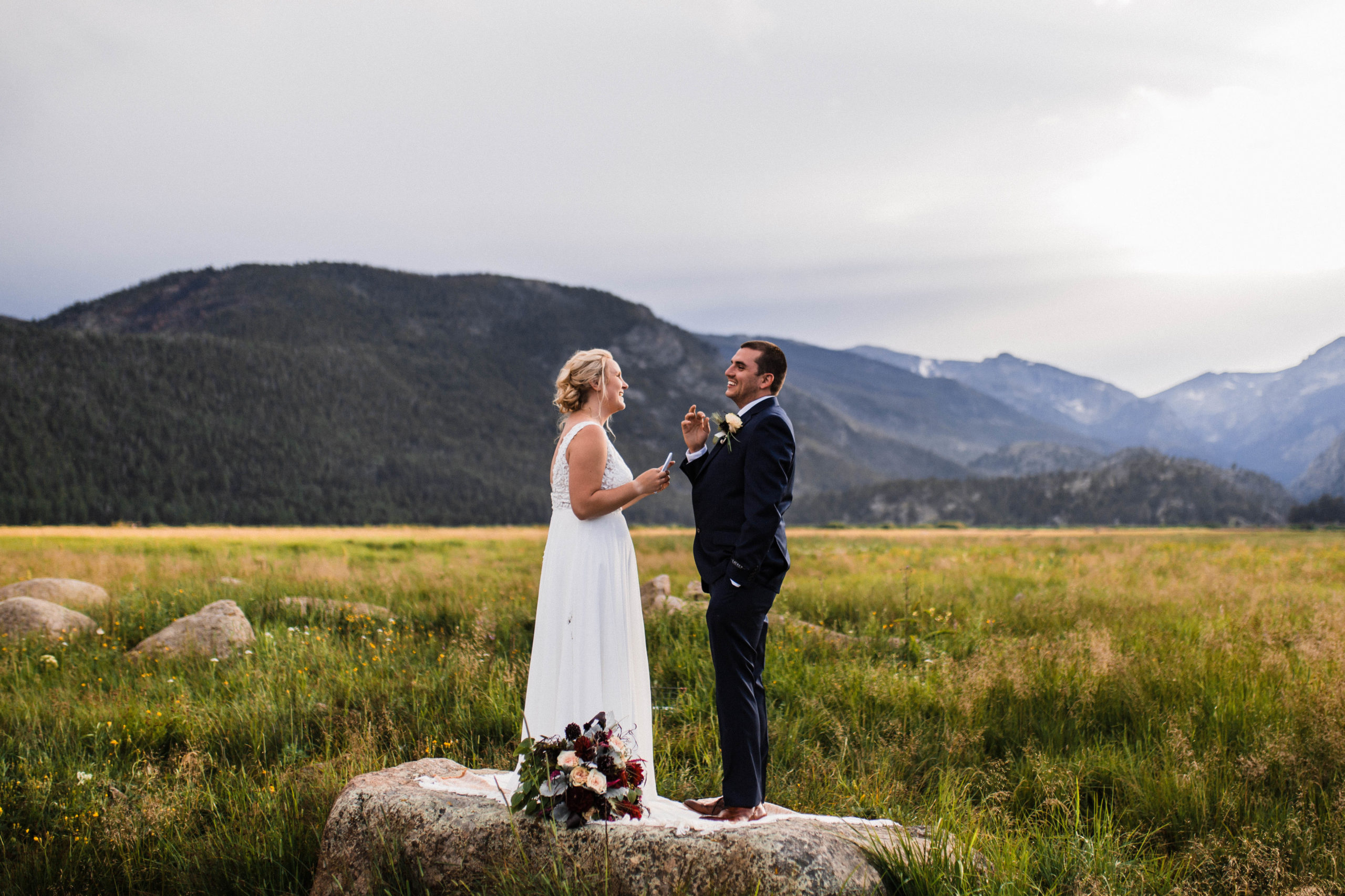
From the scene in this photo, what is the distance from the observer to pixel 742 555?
4.12 metres

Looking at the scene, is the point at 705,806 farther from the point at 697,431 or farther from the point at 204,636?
the point at 204,636

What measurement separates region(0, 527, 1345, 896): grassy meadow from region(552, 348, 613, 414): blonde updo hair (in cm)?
261

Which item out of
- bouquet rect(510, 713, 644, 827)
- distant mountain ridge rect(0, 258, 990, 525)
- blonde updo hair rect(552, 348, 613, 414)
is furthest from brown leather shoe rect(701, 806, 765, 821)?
distant mountain ridge rect(0, 258, 990, 525)

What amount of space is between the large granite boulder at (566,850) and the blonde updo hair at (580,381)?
229cm

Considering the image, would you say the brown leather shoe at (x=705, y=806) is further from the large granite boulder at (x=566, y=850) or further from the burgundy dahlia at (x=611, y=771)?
the burgundy dahlia at (x=611, y=771)

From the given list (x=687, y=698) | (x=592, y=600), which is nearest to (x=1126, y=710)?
(x=687, y=698)

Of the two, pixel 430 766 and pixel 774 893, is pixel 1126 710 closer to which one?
pixel 774 893

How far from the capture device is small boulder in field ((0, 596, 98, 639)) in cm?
938

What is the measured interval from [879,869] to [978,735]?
10.4 ft

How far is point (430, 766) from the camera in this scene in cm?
466

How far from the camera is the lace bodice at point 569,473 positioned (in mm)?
4770

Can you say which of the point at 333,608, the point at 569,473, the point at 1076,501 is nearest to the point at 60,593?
the point at 333,608

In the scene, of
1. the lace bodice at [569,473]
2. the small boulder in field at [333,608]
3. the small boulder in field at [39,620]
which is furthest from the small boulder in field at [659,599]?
the small boulder in field at [39,620]

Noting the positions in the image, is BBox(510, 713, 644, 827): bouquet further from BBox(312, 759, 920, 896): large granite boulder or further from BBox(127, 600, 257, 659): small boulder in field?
BBox(127, 600, 257, 659): small boulder in field
